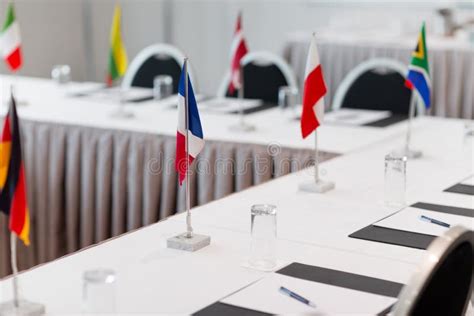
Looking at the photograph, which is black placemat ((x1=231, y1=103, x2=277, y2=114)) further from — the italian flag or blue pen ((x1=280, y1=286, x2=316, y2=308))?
blue pen ((x1=280, y1=286, x2=316, y2=308))

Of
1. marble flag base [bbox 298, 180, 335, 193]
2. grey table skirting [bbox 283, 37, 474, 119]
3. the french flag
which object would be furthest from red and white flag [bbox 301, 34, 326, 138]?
grey table skirting [bbox 283, 37, 474, 119]

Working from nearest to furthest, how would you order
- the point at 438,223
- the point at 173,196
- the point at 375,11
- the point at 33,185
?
the point at 438,223 → the point at 173,196 → the point at 33,185 → the point at 375,11

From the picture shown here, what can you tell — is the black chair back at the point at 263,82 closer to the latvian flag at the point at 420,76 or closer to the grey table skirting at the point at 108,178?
the grey table skirting at the point at 108,178

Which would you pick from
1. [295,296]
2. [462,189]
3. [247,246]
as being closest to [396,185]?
Answer: [462,189]

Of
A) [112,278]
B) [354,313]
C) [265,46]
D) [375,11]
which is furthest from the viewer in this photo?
[265,46]

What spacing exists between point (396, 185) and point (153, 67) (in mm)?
2944

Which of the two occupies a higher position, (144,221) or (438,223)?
(438,223)

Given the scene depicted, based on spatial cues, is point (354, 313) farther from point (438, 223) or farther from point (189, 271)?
point (438, 223)

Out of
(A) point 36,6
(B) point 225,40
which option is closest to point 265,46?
(B) point 225,40

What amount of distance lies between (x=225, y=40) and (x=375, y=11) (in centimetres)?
152

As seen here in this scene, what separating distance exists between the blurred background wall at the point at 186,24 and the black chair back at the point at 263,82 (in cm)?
234

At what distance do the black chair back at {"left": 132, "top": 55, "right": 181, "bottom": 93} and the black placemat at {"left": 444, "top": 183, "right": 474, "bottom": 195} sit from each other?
267 cm

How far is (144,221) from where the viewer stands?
387 cm

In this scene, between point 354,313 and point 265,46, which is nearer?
point 354,313
